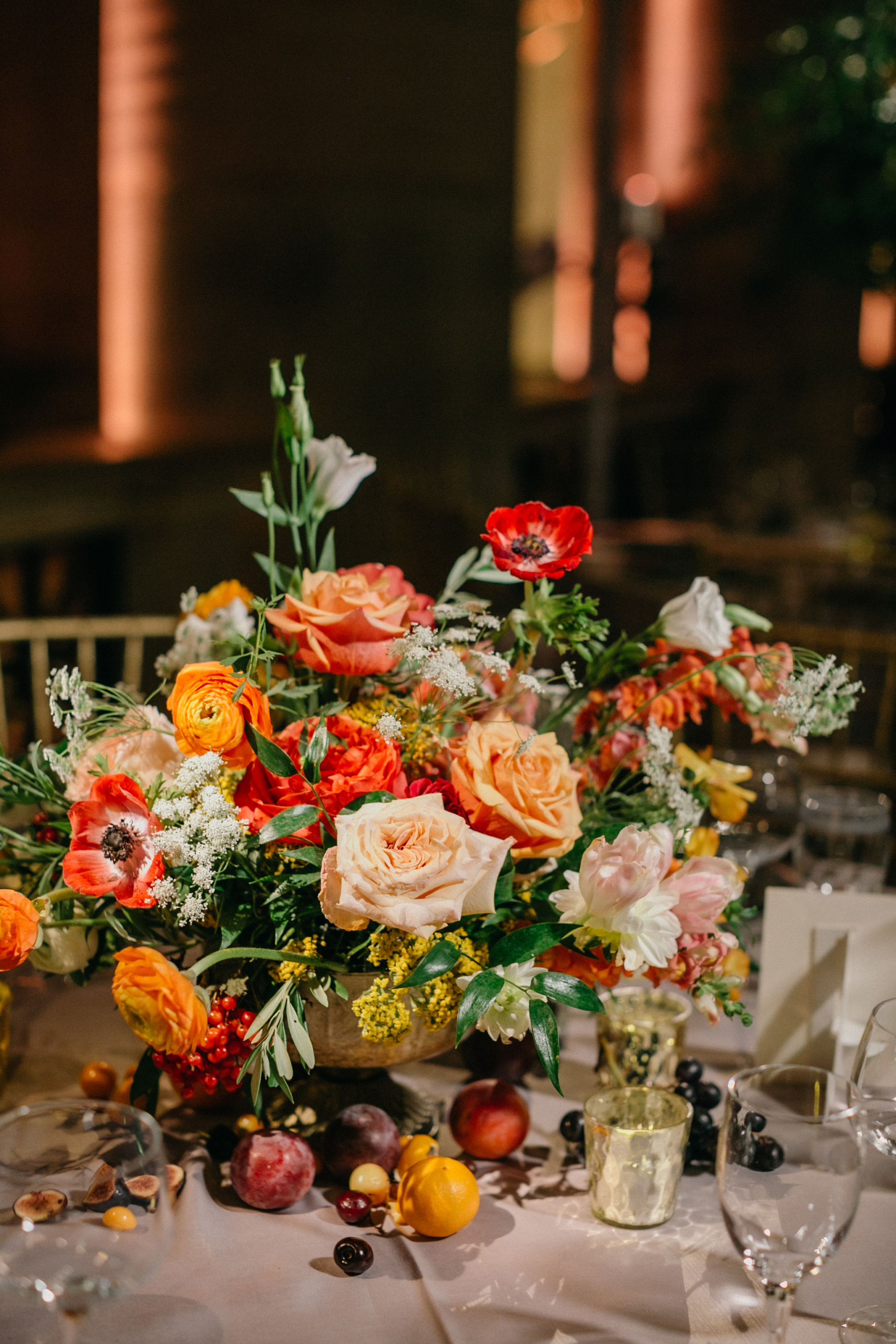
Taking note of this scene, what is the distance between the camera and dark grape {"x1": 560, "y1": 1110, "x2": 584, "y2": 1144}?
96 centimetres

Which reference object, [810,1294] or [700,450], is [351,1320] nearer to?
[810,1294]

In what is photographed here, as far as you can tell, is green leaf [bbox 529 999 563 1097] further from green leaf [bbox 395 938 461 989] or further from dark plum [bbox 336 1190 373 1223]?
dark plum [bbox 336 1190 373 1223]

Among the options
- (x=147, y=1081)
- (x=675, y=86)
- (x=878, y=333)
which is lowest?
(x=147, y=1081)

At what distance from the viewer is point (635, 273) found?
8.08m

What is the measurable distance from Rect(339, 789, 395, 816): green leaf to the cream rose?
1.2 inches

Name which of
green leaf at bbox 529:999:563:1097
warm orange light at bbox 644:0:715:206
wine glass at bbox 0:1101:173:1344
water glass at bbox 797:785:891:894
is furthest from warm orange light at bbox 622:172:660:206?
wine glass at bbox 0:1101:173:1344

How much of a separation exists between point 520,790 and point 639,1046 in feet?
1.12

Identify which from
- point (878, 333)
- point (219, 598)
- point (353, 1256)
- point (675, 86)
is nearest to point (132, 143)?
point (219, 598)

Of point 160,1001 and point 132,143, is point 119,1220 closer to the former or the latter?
point 160,1001

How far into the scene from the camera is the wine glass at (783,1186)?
675 mm

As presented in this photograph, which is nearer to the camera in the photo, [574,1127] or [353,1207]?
[353,1207]

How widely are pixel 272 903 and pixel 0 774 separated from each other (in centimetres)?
25

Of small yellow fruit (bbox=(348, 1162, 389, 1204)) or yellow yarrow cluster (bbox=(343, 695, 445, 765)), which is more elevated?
yellow yarrow cluster (bbox=(343, 695, 445, 765))

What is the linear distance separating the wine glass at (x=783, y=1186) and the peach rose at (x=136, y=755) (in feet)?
1.52
